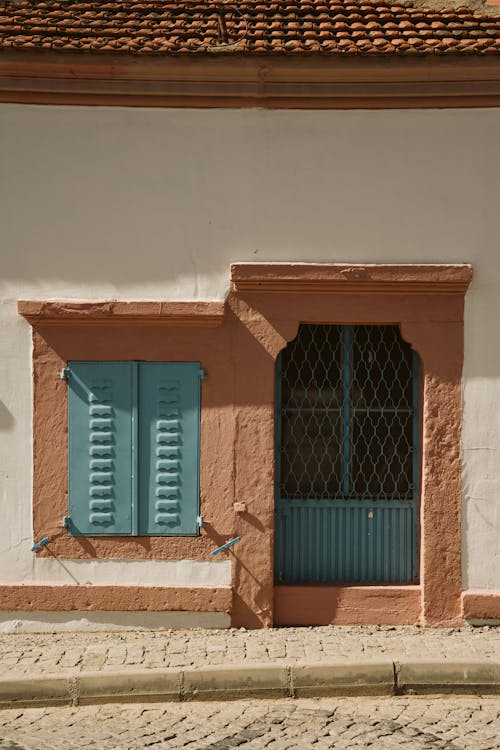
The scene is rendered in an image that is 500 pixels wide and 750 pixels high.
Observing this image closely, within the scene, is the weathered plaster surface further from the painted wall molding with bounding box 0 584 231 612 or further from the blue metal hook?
the blue metal hook

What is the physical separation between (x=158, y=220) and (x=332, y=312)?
151 cm

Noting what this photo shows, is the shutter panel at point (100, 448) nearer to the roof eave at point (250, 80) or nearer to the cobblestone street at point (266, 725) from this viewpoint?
the cobblestone street at point (266, 725)

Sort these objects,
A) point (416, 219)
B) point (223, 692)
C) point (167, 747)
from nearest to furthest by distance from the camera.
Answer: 1. point (167, 747)
2. point (223, 692)
3. point (416, 219)

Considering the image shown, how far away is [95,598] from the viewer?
25.7ft

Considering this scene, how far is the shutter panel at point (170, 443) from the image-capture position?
7.83 meters

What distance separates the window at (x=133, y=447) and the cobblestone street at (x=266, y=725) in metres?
1.65

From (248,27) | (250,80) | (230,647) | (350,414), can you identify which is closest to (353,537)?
(350,414)

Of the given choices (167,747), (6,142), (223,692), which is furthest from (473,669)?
(6,142)

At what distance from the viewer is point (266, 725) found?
6.19 metres

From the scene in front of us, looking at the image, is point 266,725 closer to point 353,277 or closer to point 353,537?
point 353,537

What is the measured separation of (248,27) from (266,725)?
5191 mm

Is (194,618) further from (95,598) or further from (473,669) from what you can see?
(473,669)

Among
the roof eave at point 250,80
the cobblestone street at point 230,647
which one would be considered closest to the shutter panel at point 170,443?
the cobblestone street at point 230,647

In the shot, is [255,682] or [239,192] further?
[239,192]
